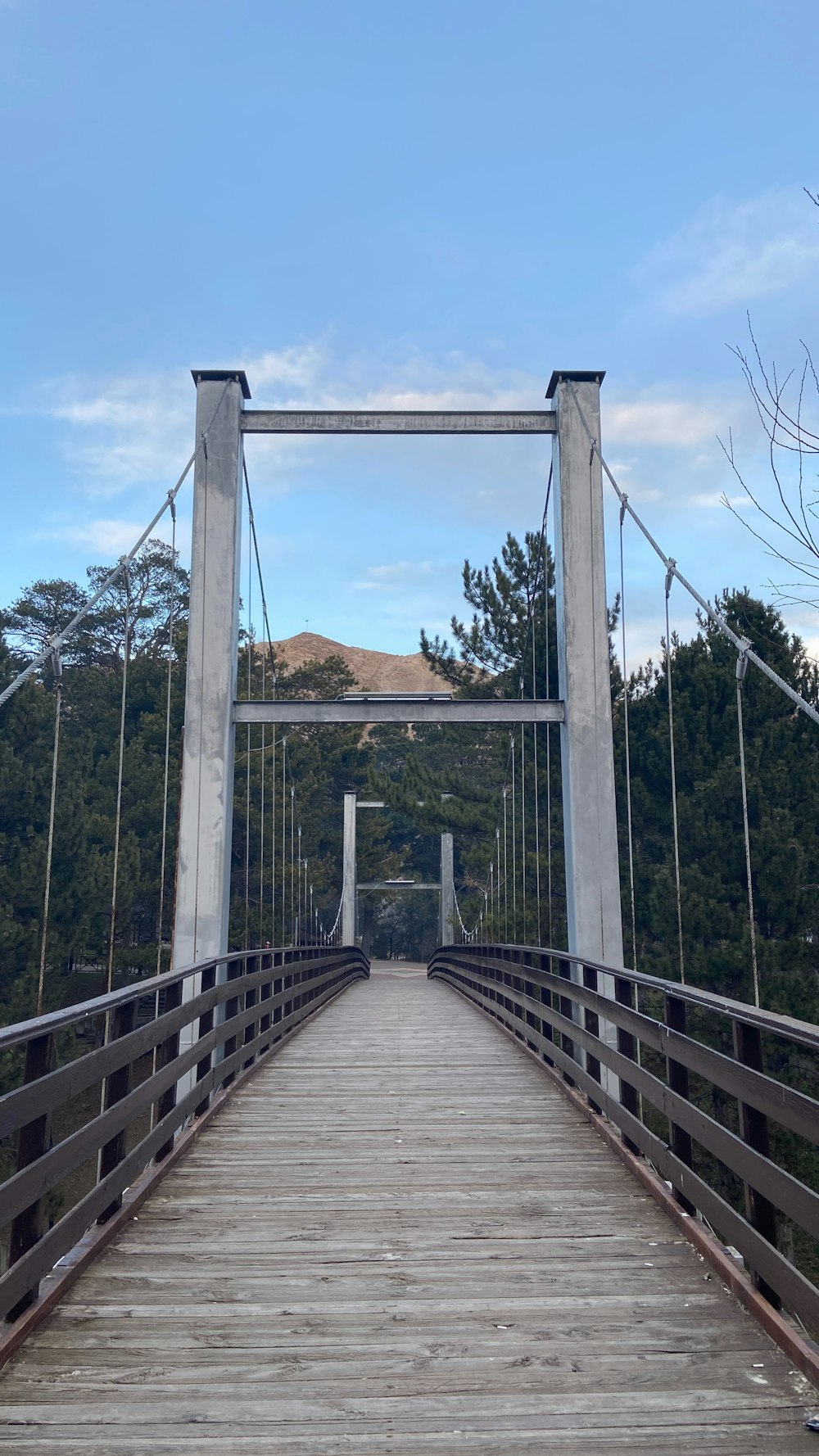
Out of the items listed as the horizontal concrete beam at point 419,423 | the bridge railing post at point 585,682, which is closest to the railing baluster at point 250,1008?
the bridge railing post at point 585,682

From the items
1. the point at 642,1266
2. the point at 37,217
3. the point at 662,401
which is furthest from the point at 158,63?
the point at 642,1266

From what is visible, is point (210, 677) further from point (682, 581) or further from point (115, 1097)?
point (115, 1097)

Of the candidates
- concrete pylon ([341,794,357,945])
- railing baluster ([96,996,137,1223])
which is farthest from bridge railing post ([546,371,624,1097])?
concrete pylon ([341,794,357,945])

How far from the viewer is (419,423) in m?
12.5

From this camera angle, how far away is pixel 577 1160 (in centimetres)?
543

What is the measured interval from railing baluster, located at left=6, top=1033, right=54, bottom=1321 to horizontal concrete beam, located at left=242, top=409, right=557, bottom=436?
9.89 m

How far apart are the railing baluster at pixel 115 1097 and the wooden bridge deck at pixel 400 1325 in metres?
0.16

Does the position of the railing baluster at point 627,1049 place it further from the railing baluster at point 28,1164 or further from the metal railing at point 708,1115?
the railing baluster at point 28,1164

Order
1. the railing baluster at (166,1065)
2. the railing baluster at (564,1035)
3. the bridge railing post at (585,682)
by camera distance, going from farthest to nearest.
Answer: the bridge railing post at (585,682) → the railing baluster at (564,1035) → the railing baluster at (166,1065)

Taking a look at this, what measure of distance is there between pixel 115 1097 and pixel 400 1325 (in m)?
1.56

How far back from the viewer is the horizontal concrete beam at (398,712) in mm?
11891

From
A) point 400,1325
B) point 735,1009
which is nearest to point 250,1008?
point 400,1325

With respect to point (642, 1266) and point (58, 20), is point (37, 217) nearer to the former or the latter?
point (58, 20)

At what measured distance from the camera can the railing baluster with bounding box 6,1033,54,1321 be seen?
328cm
